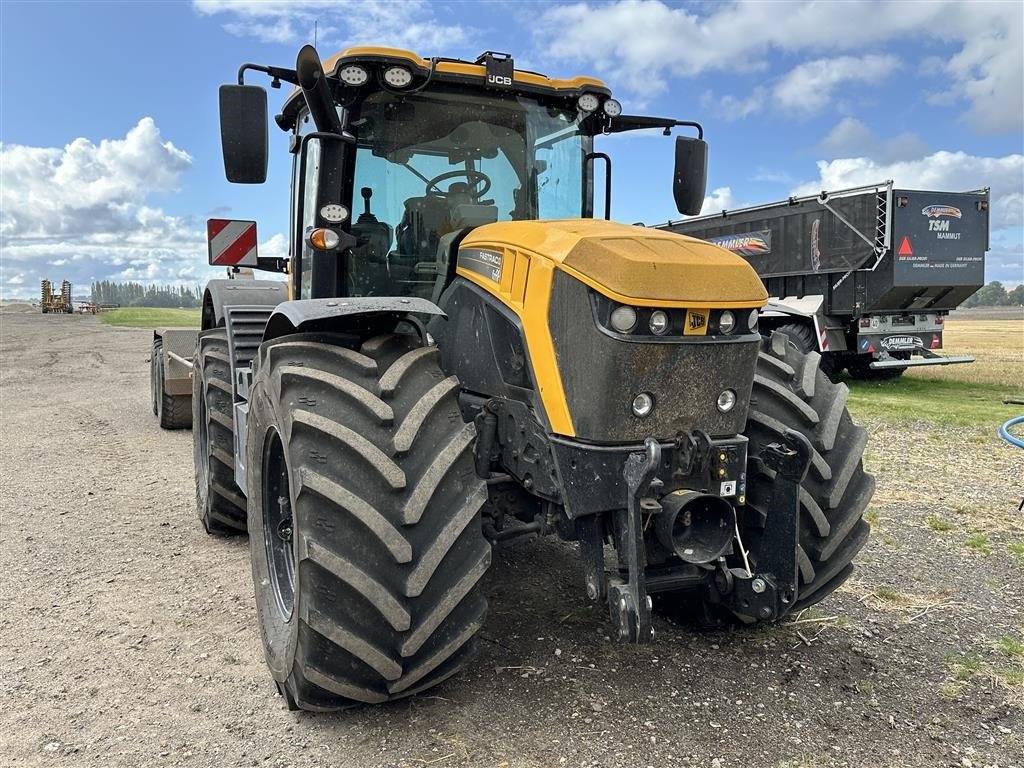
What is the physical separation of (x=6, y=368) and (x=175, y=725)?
1704 centimetres

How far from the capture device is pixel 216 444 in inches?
213

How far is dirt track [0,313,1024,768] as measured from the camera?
2949 millimetres

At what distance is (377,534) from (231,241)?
5987 mm

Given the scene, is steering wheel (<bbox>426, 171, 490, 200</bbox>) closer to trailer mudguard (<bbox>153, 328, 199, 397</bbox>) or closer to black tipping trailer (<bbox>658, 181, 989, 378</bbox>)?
trailer mudguard (<bbox>153, 328, 199, 397</bbox>)

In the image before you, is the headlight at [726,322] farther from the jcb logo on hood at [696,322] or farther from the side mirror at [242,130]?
the side mirror at [242,130]

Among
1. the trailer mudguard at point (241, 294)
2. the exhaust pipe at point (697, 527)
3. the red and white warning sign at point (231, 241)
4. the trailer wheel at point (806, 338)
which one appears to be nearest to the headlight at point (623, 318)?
the exhaust pipe at point (697, 527)

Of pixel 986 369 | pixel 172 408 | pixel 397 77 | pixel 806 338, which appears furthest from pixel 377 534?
pixel 986 369

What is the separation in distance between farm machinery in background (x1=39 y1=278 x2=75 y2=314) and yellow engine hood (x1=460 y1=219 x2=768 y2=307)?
5876cm

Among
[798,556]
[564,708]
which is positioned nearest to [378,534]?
[564,708]

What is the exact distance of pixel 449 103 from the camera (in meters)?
3.96

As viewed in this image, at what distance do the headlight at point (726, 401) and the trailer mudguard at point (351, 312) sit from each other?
116 centimetres

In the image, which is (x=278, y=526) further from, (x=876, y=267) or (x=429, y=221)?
(x=876, y=267)

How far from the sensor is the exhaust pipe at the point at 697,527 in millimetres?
2908

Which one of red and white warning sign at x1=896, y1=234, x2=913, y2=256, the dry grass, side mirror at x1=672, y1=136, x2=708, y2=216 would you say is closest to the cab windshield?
side mirror at x1=672, y1=136, x2=708, y2=216
